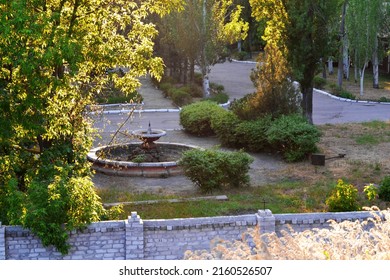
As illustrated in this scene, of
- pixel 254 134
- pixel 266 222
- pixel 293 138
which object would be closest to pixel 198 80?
pixel 254 134

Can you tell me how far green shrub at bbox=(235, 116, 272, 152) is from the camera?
22859 mm

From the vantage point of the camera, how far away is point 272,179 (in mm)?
19625

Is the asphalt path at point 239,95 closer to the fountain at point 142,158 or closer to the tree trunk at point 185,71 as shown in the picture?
the tree trunk at point 185,71

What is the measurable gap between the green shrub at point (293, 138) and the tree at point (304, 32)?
352 cm

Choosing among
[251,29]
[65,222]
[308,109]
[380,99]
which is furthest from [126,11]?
[251,29]

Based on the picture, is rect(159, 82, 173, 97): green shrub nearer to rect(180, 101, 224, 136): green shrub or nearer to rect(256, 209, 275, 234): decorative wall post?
rect(180, 101, 224, 136): green shrub

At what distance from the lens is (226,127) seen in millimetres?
24031

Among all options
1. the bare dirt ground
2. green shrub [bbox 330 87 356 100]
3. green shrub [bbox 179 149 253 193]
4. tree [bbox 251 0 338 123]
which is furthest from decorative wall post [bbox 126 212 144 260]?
green shrub [bbox 330 87 356 100]

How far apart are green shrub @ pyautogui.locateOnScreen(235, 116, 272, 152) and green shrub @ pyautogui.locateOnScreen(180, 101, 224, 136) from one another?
8.17 ft

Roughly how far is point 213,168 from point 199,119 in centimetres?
839

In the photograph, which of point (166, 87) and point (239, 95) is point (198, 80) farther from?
point (166, 87)

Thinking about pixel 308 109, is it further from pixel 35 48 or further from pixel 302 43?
pixel 35 48
